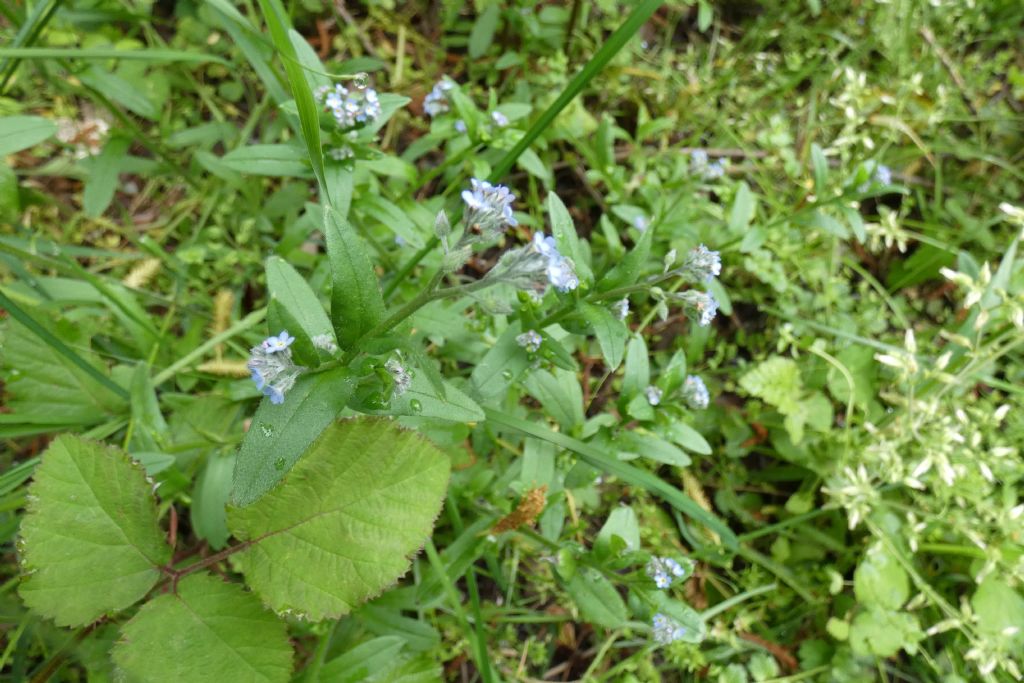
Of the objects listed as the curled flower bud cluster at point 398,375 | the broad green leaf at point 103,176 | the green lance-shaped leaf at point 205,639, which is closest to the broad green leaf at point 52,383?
the broad green leaf at point 103,176

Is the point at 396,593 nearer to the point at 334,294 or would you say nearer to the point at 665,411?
the point at 665,411

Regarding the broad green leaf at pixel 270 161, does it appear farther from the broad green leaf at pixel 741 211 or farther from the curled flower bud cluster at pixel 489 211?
the broad green leaf at pixel 741 211

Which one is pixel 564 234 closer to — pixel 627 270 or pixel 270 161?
pixel 627 270

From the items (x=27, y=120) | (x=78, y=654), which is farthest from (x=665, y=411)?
(x=27, y=120)

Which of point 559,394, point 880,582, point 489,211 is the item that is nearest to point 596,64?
point 489,211

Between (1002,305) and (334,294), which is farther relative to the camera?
(1002,305)

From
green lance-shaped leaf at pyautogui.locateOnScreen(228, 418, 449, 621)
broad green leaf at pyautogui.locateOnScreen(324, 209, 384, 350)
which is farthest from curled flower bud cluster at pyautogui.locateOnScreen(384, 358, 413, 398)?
green lance-shaped leaf at pyautogui.locateOnScreen(228, 418, 449, 621)
